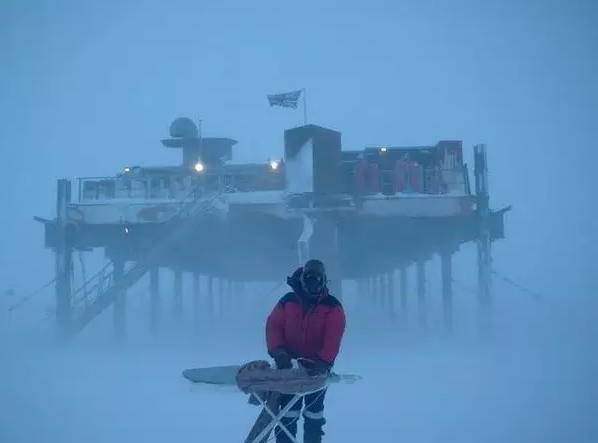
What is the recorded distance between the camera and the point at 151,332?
97.2 feet

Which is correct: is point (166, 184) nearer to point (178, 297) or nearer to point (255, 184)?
point (255, 184)

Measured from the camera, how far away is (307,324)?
576 centimetres

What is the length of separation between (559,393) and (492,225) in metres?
10.9

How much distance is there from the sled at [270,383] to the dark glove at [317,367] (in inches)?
1.6

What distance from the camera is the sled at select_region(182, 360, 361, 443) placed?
546 centimetres

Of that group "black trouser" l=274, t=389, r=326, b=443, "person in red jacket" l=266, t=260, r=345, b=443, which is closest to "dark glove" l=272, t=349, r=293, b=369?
"person in red jacket" l=266, t=260, r=345, b=443

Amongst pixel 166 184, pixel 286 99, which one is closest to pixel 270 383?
pixel 286 99

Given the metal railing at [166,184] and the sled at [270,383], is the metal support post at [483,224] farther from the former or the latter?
the sled at [270,383]

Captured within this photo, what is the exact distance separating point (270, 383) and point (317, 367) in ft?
1.51

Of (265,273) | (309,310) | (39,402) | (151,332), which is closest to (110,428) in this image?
(39,402)

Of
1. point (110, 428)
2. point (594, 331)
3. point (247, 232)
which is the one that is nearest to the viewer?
point (110, 428)

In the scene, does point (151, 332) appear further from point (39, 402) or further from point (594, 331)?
point (594, 331)

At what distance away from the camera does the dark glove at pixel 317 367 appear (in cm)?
554

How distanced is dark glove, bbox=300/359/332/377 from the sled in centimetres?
4
